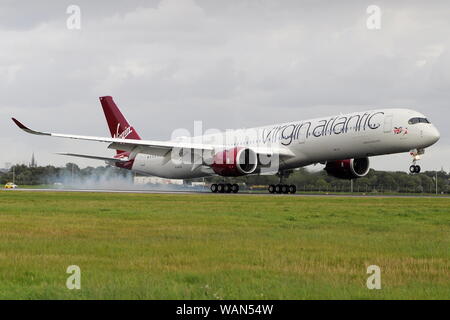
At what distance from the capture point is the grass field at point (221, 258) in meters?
8.85

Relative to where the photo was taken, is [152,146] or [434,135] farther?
[152,146]

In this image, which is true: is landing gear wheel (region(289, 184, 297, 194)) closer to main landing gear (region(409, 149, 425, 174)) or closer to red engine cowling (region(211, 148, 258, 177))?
red engine cowling (region(211, 148, 258, 177))

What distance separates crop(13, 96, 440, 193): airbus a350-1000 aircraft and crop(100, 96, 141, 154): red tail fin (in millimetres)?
104

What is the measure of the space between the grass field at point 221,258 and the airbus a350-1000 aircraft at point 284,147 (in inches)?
889

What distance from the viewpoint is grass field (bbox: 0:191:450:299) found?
8852 mm

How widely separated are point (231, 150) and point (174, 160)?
10633mm

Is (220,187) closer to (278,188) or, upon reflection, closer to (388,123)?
(278,188)

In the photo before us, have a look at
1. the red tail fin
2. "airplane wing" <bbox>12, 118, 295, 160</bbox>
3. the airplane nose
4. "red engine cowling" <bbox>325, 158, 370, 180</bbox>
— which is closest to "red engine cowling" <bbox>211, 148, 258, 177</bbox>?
"airplane wing" <bbox>12, 118, 295, 160</bbox>

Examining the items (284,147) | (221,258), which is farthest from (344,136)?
(221,258)

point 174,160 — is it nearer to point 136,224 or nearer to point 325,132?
point 325,132

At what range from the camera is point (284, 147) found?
50281 millimetres

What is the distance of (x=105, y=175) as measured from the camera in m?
81.6

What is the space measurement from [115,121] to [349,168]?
26220 millimetres

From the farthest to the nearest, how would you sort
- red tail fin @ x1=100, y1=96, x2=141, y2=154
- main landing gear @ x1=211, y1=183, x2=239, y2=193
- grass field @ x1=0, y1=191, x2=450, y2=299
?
1. red tail fin @ x1=100, y1=96, x2=141, y2=154
2. main landing gear @ x1=211, y1=183, x2=239, y2=193
3. grass field @ x1=0, y1=191, x2=450, y2=299
